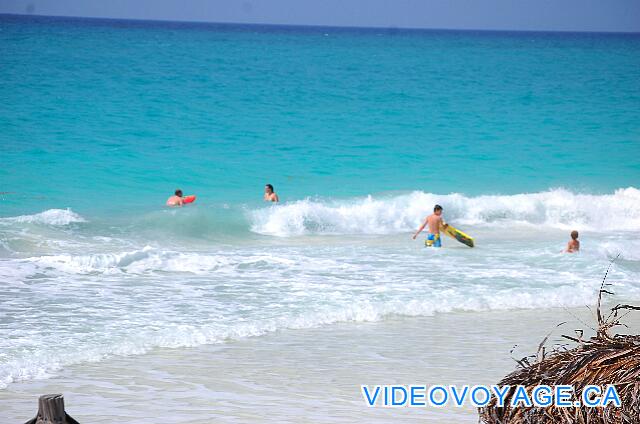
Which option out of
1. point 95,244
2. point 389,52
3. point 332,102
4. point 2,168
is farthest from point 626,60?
point 95,244

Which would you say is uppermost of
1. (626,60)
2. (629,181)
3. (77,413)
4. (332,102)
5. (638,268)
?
(626,60)

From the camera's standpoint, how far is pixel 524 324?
28.5 ft

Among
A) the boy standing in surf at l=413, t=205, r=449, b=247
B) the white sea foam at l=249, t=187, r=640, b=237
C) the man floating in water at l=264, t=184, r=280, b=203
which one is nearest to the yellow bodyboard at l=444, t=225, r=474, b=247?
the boy standing in surf at l=413, t=205, r=449, b=247

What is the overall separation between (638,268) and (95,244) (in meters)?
7.54

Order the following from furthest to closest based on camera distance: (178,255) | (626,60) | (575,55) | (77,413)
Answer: (575,55)
(626,60)
(178,255)
(77,413)

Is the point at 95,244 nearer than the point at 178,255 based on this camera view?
No

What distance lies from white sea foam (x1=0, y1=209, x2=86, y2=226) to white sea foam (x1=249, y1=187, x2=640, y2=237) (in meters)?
3.03

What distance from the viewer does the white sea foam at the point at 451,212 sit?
15922mm

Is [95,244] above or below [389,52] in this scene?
below

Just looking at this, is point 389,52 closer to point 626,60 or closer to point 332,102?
point 626,60

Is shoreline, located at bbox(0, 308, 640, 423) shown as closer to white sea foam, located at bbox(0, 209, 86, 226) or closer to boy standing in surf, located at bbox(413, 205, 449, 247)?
boy standing in surf, located at bbox(413, 205, 449, 247)

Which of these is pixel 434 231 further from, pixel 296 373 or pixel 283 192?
pixel 296 373

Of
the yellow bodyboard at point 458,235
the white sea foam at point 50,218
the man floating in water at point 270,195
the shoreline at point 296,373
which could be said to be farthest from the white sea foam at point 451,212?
the shoreline at point 296,373

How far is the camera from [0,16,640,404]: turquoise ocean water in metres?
9.18
